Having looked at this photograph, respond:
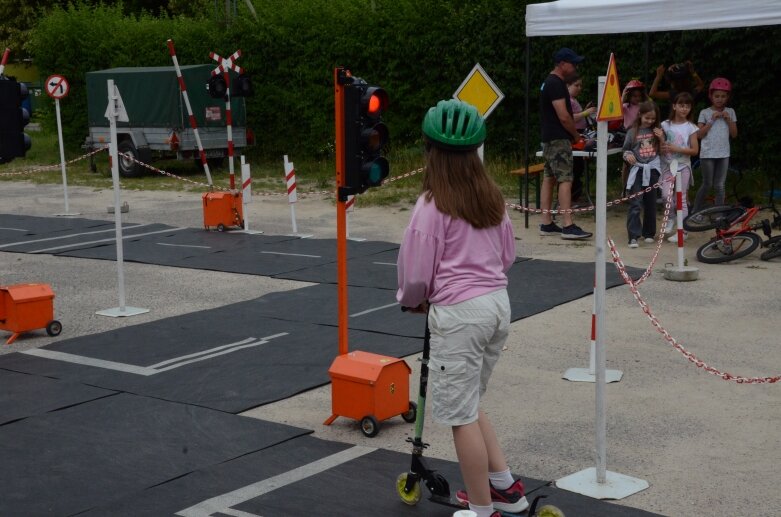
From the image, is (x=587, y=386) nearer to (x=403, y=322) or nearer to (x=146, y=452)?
(x=403, y=322)

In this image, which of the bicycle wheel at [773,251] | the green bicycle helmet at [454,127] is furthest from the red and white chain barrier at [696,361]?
the bicycle wheel at [773,251]

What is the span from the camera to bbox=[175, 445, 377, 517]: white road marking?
545 cm

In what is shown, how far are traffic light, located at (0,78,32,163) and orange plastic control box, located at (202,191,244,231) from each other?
6.59m

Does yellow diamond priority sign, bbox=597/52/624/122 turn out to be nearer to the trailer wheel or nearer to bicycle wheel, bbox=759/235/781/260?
bicycle wheel, bbox=759/235/781/260

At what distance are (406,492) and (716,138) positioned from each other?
9.55 meters

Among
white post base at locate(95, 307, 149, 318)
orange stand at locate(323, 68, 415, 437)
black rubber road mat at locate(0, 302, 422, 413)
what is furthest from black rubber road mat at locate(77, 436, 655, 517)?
white post base at locate(95, 307, 149, 318)

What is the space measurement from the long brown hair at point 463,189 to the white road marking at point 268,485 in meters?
1.89

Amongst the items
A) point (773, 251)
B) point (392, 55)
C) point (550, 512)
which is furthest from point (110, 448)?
point (392, 55)

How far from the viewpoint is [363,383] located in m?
6.59

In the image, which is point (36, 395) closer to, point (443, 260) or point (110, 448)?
point (110, 448)

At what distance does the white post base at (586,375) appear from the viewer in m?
7.66

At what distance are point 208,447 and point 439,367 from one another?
7.15ft

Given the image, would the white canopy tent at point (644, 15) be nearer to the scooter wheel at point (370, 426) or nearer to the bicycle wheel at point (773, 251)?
the bicycle wheel at point (773, 251)

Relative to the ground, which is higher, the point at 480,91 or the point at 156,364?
the point at 480,91
